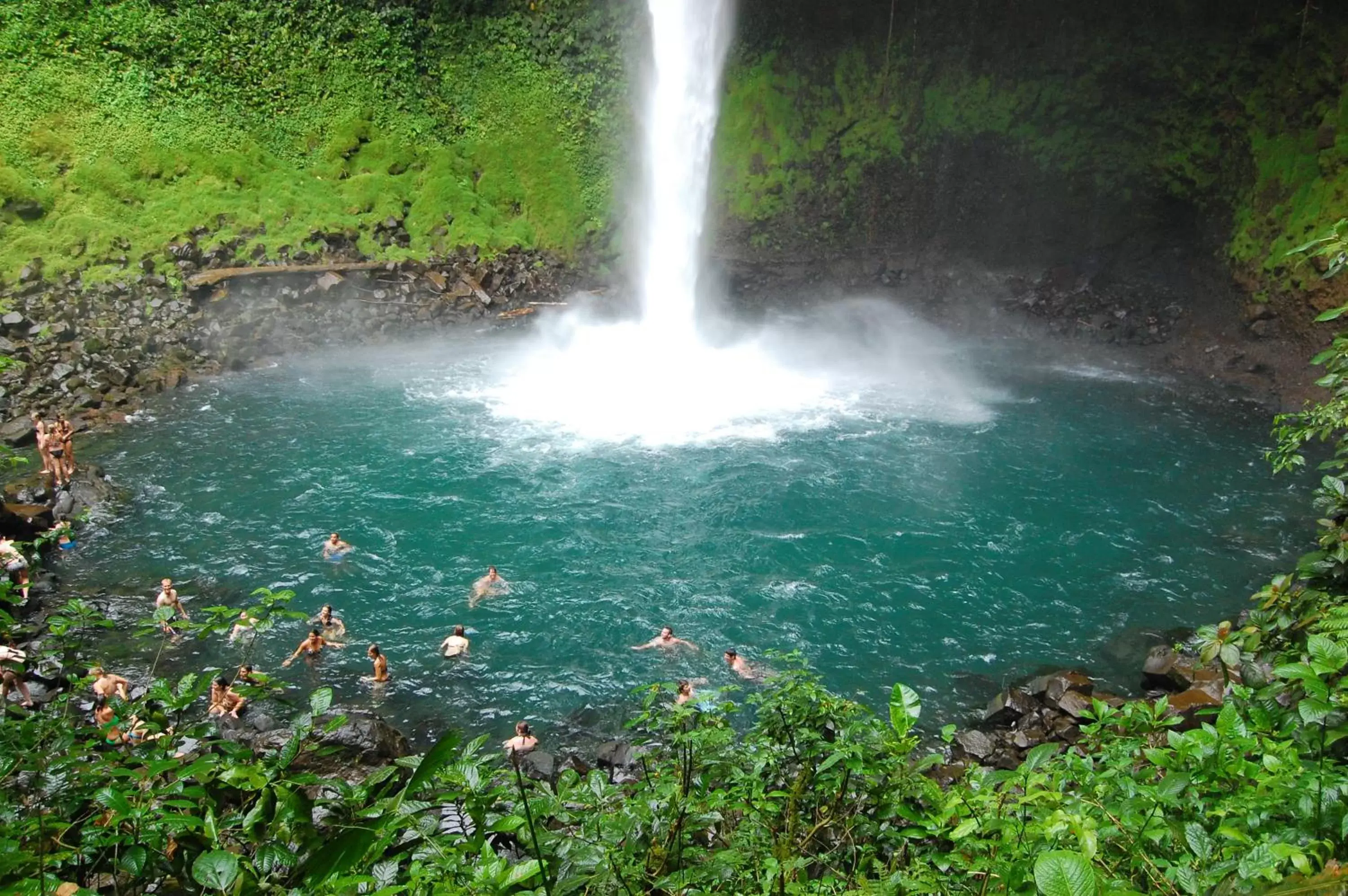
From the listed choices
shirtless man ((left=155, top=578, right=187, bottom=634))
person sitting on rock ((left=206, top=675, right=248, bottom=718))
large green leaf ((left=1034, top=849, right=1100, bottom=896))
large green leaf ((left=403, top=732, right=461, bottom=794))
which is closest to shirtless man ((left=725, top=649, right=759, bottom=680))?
person sitting on rock ((left=206, top=675, right=248, bottom=718))

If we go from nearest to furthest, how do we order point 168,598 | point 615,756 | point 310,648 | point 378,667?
point 615,756 < point 378,667 < point 310,648 < point 168,598

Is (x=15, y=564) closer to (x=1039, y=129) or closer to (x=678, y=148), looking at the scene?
(x=678, y=148)

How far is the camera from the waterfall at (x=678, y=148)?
28406 mm

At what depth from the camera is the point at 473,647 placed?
12.3 m

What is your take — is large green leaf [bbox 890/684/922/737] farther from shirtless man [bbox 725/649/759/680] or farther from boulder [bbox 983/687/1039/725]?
boulder [bbox 983/687/1039/725]

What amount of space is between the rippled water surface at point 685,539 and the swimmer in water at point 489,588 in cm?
19

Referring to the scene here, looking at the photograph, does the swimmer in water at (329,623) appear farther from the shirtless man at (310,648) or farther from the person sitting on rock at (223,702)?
the person sitting on rock at (223,702)

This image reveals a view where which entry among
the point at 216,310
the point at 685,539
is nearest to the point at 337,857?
the point at 685,539

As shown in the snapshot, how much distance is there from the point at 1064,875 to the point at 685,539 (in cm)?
1336

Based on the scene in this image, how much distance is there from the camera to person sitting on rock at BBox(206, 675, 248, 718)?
967 cm

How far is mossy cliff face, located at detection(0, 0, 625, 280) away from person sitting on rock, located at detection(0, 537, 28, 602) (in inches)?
613

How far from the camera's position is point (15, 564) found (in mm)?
12180

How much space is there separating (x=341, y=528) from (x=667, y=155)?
20268 mm

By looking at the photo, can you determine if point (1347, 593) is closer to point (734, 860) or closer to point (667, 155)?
point (734, 860)
